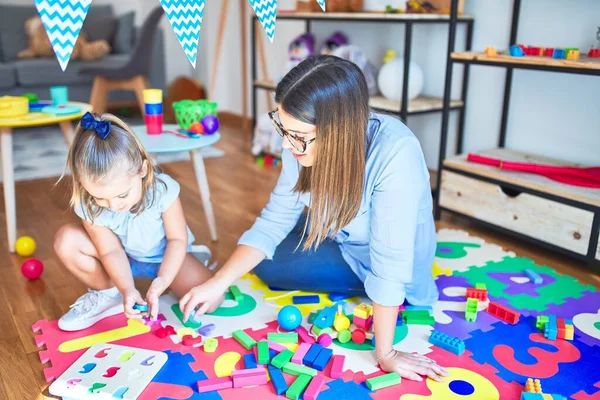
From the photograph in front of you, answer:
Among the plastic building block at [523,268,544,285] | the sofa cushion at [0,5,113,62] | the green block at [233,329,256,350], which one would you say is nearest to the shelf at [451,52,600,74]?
the plastic building block at [523,268,544,285]

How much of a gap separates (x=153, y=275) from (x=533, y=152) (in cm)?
150

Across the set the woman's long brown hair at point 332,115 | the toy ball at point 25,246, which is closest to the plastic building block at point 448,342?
the woman's long brown hair at point 332,115

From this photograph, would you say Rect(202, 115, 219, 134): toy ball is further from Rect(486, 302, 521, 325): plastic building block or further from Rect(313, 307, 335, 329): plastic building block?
Rect(486, 302, 521, 325): plastic building block

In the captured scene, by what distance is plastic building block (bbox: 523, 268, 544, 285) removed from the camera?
1693mm

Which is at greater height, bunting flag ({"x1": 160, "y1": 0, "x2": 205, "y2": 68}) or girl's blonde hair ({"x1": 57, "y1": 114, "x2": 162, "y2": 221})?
bunting flag ({"x1": 160, "y1": 0, "x2": 205, "y2": 68})

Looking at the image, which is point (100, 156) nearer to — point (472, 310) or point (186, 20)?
point (186, 20)

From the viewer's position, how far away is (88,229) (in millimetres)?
1430

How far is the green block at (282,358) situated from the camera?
1266mm

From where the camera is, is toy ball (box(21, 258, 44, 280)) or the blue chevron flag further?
toy ball (box(21, 258, 44, 280))

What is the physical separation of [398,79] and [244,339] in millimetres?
1504

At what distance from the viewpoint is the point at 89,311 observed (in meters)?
1.45

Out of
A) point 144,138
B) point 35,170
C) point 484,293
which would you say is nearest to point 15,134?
point 35,170

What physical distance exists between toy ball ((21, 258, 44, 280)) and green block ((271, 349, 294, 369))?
821 millimetres

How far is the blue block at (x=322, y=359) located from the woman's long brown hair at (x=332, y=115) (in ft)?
1.12
